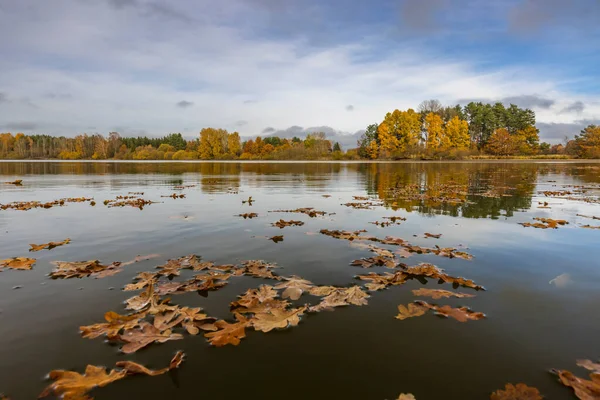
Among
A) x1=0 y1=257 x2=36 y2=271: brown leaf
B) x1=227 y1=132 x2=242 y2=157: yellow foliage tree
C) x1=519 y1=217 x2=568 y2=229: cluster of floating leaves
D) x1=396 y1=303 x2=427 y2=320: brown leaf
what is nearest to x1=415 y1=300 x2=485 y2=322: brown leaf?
x1=396 y1=303 x2=427 y2=320: brown leaf

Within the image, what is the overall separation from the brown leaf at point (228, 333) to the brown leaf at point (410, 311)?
85.1 inches

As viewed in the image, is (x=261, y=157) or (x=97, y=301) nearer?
(x=97, y=301)

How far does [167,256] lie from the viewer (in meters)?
7.68

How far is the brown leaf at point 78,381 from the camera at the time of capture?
3174 mm

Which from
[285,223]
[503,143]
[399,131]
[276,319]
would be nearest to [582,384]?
[276,319]

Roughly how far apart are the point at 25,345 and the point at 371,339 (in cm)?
425

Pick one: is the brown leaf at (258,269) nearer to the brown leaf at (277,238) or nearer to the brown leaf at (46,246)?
the brown leaf at (277,238)

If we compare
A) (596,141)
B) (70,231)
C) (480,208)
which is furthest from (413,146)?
(70,231)

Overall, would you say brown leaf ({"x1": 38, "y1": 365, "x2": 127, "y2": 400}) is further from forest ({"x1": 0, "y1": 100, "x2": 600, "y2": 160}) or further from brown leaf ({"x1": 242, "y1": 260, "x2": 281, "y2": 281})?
forest ({"x1": 0, "y1": 100, "x2": 600, "y2": 160})

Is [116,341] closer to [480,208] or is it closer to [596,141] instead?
[480,208]

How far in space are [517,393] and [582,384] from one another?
2.33 ft

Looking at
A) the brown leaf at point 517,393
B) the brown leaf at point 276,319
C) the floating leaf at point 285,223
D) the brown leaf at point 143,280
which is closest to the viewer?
the brown leaf at point 517,393

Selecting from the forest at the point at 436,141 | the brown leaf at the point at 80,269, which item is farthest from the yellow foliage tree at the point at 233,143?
the brown leaf at the point at 80,269

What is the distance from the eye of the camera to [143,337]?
409 cm
